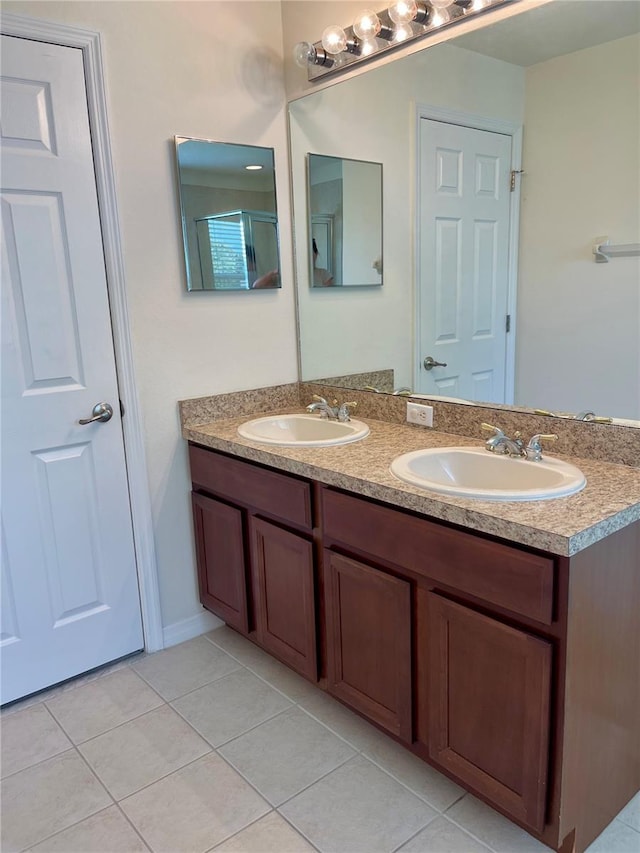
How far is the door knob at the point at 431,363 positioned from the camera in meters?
2.11

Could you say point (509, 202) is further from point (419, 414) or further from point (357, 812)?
point (357, 812)

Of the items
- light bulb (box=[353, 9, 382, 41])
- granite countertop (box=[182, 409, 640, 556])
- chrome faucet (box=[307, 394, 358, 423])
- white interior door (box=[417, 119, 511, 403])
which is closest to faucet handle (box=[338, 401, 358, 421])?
chrome faucet (box=[307, 394, 358, 423])

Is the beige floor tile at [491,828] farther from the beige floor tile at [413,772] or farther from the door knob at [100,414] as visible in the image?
the door knob at [100,414]

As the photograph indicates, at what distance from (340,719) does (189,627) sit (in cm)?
78

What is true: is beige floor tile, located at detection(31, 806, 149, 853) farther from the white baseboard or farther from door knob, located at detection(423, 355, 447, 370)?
door knob, located at detection(423, 355, 447, 370)

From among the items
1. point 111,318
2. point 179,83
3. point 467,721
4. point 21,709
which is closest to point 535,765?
point 467,721

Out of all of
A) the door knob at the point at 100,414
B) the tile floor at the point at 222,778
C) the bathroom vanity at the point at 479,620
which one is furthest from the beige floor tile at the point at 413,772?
the door knob at the point at 100,414

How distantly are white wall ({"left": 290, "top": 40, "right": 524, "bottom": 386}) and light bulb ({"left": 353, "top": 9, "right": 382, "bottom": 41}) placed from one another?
112 millimetres

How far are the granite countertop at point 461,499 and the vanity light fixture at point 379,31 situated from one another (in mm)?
1254

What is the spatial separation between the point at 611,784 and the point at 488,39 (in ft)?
6.54

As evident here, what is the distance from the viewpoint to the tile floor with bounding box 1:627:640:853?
1547 mm

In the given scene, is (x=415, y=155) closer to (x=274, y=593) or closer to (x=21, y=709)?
(x=274, y=593)

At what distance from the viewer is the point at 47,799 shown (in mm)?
1700

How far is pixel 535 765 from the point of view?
1346 mm
